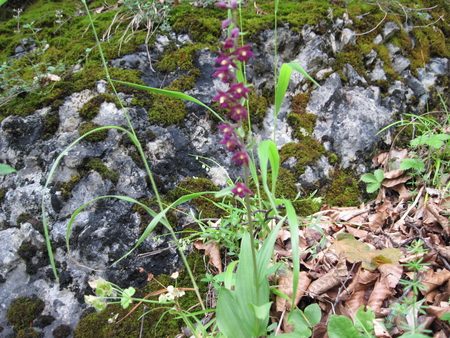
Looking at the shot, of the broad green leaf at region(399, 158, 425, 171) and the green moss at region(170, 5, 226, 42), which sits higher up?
the green moss at region(170, 5, 226, 42)

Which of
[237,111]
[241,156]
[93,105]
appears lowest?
[93,105]

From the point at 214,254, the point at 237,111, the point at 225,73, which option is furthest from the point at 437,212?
the point at 225,73

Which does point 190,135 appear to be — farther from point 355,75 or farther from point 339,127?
point 355,75

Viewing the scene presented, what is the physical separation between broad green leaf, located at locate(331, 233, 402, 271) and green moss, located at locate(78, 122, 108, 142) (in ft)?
6.94

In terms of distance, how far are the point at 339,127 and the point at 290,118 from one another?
53cm

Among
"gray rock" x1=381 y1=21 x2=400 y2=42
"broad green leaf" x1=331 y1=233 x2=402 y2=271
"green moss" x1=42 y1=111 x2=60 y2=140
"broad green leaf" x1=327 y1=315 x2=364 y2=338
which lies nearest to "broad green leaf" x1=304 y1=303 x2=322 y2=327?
"broad green leaf" x1=327 y1=315 x2=364 y2=338

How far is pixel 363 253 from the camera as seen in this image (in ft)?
6.16

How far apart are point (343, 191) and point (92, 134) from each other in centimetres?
238

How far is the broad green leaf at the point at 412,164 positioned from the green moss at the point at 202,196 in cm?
164

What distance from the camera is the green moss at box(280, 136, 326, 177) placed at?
2881 mm

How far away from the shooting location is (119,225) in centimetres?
234

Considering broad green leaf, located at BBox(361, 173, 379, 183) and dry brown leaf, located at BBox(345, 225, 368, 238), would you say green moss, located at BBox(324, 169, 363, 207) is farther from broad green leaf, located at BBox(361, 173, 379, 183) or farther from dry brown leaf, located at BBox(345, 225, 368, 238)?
dry brown leaf, located at BBox(345, 225, 368, 238)

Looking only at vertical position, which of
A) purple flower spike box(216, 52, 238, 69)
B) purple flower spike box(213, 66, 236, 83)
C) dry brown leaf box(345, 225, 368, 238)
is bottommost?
dry brown leaf box(345, 225, 368, 238)

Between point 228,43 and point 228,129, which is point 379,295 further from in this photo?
point 228,43
